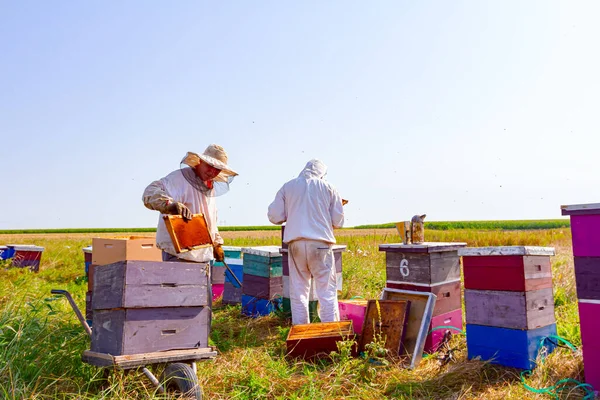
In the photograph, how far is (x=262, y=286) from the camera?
6348 millimetres

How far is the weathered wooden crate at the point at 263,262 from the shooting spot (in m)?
6.26

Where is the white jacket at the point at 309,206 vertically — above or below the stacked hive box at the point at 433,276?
above

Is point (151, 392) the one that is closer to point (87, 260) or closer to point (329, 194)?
point (329, 194)

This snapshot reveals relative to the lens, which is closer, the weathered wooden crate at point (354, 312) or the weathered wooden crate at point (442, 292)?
the weathered wooden crate at point (442, 292)

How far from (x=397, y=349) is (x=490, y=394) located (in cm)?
97

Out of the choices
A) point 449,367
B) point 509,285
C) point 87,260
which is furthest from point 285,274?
point 87,260

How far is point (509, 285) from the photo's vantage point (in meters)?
4.00

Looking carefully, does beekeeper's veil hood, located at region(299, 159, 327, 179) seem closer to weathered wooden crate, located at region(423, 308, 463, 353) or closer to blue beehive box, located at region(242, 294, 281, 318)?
blue beehive box, located at region(242, 294, 281, 318)

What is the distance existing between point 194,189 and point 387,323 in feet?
7.26

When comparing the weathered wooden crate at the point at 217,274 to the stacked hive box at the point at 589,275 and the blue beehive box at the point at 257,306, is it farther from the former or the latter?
the stacked hive box at the point at 589,275

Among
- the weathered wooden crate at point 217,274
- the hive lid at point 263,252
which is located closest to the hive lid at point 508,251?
the hive lid at point 263,252

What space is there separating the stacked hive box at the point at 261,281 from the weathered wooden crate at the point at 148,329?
270 centimetres

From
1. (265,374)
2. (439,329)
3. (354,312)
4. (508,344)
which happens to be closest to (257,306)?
(354,312)

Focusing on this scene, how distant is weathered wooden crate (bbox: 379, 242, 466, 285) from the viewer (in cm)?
464
